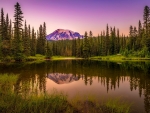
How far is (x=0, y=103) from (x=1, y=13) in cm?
6262

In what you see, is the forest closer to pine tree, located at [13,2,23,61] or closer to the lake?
pine tree, located at [13,2,23,61]

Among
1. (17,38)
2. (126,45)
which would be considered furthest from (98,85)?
(126,45)

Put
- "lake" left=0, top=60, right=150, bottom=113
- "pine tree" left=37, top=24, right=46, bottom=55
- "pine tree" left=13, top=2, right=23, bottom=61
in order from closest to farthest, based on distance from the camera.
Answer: "lake" left=0, top=60, right=150, bottom=113 < "pine tree" left=13, top=2, right=23, bottom=61 < "pine tree" left=37, top=24, right=46, bottom=55

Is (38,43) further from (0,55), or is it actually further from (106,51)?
(0,55)

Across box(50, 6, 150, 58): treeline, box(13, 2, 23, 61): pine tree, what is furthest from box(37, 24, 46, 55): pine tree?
box(13, 2, 23, 61): pine tree

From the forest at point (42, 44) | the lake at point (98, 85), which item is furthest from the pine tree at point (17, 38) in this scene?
the lake at point (98, 85)

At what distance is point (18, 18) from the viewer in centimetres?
4703

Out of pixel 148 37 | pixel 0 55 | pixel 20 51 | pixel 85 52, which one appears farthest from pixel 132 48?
pixel 0 55

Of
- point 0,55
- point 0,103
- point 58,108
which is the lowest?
point 58,108

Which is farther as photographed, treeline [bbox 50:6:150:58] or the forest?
treeline [bbox 50:6:150:58]

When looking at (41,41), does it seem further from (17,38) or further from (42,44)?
(17,38)

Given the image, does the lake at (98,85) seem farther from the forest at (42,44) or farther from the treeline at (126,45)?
the treeline at (126,45)

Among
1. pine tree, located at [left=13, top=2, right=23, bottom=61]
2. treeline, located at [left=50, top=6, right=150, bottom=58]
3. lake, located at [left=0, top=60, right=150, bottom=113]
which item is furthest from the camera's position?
treeline, located at [left=50, top=6, right=150, bottom=58]

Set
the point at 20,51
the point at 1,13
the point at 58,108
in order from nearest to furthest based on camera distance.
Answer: the point at 58,108
the point at 20,51
the point at 1,13
